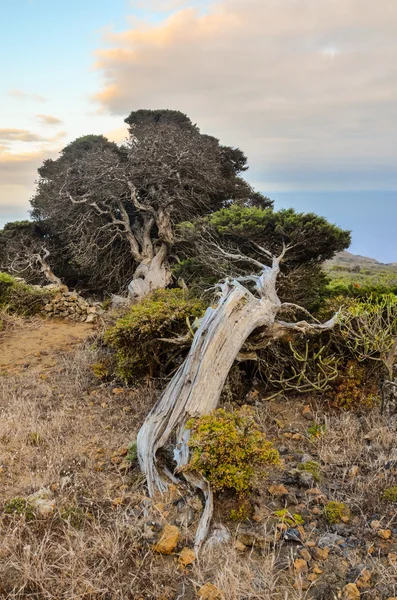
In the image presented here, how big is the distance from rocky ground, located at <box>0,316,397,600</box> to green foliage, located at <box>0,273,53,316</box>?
25.6 ft

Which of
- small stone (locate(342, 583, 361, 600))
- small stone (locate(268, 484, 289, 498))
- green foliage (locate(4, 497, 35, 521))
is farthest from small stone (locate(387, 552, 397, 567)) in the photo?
green foliage (locate(4, 497, 35, 521))

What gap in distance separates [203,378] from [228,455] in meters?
1.31

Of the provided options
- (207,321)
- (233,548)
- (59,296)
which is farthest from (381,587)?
(59,296)

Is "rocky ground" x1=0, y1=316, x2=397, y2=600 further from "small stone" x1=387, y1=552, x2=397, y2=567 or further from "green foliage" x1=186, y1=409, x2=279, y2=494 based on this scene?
"green foliage" x1=186, y1=409, x2=279, y2=494

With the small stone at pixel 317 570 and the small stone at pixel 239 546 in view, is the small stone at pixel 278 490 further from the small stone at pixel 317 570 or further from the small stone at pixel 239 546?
the small stone at pixel 317 570

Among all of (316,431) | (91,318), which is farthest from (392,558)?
(91,318)

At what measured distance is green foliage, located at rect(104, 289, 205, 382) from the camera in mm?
6512

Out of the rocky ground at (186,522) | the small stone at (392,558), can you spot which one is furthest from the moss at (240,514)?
the small stone at (392,558)

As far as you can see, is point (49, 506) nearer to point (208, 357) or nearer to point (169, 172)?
point (208, 357)

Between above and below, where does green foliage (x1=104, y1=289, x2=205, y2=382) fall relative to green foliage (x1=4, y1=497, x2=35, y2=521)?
above

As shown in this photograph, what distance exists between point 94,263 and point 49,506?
13171 mm

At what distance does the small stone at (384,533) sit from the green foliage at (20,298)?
38.0 ft

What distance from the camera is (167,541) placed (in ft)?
10.5

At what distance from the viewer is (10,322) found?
1194cm
